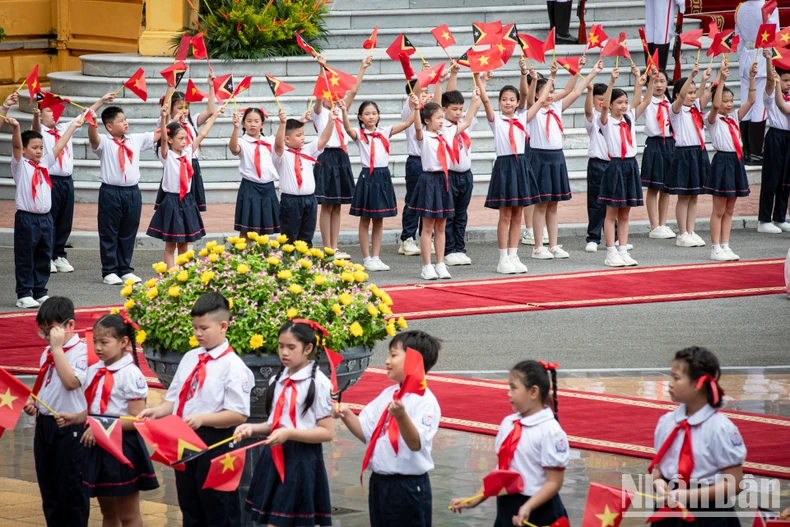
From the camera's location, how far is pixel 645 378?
29.4 ft

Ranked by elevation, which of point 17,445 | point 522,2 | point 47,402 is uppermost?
point 522,2

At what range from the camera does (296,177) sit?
12422 mm

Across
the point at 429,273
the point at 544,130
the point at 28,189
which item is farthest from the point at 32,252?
the point at 544,130

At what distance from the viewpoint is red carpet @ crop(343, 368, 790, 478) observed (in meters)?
7.15

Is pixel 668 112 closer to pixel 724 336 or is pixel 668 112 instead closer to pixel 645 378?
pixel 724 336

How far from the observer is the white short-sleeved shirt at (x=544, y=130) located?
1369 centimetres

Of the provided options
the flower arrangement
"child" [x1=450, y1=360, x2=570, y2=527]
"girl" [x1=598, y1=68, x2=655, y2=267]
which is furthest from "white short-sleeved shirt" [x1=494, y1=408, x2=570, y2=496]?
"girl" [x1=598, y1=68, x2=655, y2=267]

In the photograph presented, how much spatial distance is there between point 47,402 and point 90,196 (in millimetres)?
11263

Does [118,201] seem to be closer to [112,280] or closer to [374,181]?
[112,280]

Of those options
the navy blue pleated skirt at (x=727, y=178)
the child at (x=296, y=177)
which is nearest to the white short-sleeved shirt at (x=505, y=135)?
the child at (x=296, y=177)

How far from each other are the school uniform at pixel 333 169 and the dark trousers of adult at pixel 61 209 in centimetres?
258

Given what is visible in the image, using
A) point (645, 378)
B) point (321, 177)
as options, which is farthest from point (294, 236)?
point (645, 378)

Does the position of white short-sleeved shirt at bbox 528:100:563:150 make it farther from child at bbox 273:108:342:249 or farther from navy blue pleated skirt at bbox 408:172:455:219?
child at bbox 273:108:342:249

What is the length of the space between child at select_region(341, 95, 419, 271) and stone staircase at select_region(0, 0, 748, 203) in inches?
138
